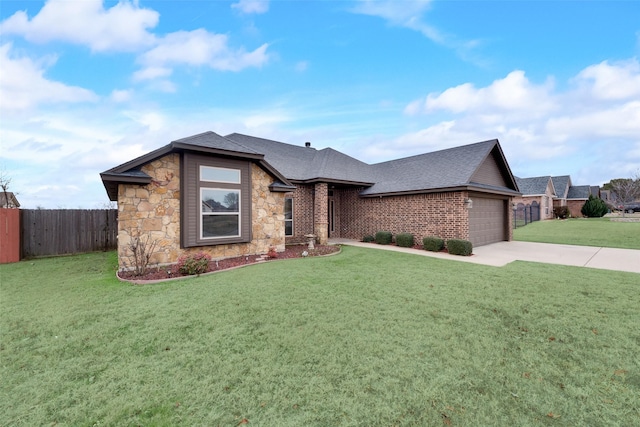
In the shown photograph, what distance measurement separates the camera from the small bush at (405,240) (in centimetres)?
1187

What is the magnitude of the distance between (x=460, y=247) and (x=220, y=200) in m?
8.58

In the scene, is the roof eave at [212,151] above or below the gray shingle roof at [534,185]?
below

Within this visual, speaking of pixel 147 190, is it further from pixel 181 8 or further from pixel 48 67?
pixel 48 67

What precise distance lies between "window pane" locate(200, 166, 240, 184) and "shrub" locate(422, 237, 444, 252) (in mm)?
7702

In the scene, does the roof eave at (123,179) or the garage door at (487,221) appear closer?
the roof eave at (123,179)

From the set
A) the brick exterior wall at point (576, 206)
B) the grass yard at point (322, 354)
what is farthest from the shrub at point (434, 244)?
the brick exterior wall at point (576, 206)

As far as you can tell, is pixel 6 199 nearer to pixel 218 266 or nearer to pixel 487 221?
pixel 218 266

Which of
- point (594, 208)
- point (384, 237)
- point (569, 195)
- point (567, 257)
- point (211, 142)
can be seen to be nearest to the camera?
point (211, 142)

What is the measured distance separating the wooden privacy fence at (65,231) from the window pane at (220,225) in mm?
6714

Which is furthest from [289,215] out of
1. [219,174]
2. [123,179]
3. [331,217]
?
[123,179]

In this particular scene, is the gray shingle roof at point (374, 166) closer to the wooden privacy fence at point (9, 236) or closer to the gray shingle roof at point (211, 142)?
the gray shingle roof at point (211, 142)

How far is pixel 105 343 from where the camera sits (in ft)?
11.6

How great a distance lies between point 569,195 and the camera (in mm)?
35906

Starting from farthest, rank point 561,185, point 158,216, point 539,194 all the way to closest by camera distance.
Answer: point 561,185 < point 539,194 < point 158,216
